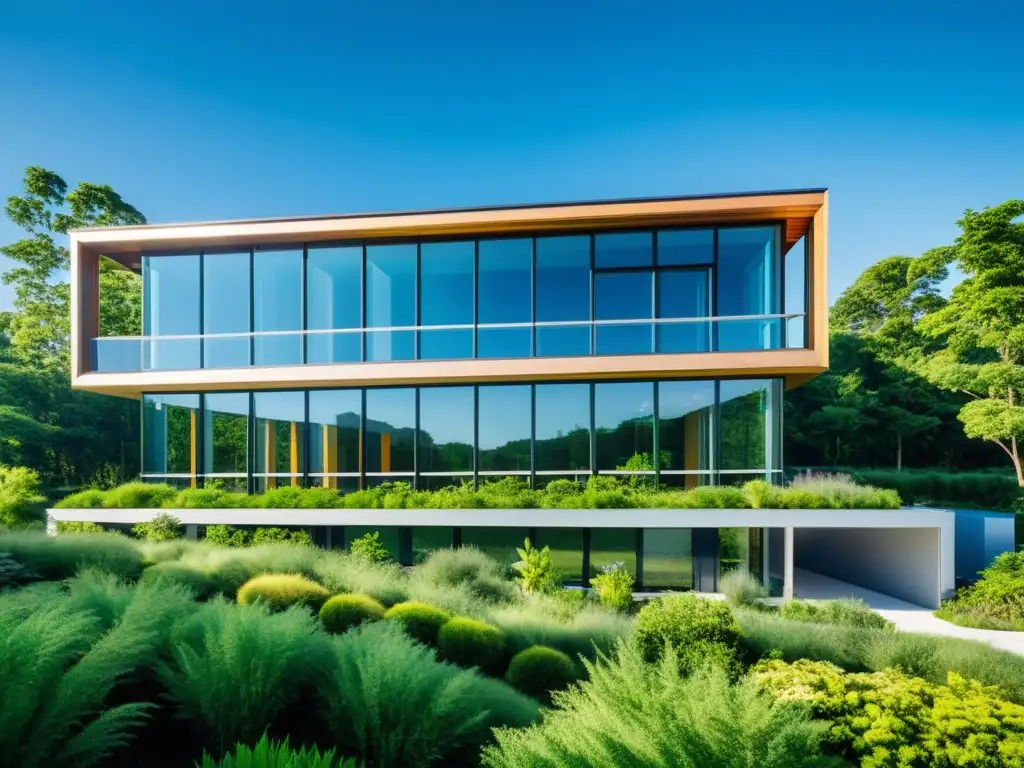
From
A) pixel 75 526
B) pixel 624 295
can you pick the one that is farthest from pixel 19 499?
pixel 624 295

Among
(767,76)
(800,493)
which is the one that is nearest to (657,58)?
(767,76)

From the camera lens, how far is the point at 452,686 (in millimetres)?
5180

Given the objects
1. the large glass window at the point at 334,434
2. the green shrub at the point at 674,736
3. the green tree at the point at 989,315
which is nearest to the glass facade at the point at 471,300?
the large glass window at the point at 334,434

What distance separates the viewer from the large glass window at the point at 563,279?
1499 cm

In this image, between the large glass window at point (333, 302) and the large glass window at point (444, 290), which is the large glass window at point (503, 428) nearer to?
the large glass window at point (444, 290)

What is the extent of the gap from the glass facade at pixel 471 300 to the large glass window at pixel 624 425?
3.66ft

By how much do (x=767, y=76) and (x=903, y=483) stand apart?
16343 millimetres

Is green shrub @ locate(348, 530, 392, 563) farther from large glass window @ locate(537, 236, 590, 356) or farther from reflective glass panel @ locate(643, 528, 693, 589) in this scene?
large glass window @ locate(537, 236, 590, 356)

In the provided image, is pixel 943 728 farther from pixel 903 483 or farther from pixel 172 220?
pixel 903 483

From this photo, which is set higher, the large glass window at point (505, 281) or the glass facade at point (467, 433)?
the large glass window at point (505, 281)

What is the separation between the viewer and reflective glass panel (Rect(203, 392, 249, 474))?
52.1 ft

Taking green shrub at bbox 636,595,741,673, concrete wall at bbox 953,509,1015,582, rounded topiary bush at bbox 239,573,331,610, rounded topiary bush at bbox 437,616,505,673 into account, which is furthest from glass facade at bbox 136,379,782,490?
rounded topiary bush at bbox 437,616,505,673

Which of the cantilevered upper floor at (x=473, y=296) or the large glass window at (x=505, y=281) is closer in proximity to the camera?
the cantilevered upper floor at (x=473, y=296)

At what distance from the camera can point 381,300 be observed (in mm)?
15570
